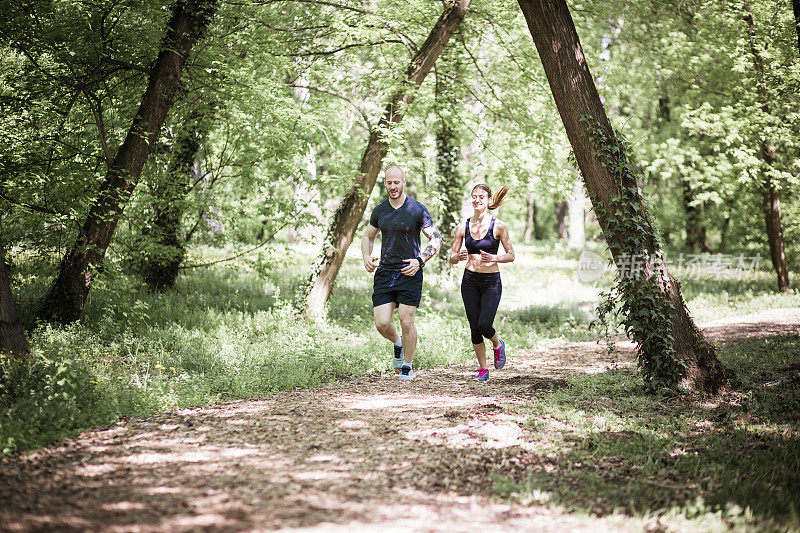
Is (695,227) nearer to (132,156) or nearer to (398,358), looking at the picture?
(398,358)

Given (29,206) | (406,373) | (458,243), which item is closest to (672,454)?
(406,373)

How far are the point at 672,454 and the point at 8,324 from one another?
641cm

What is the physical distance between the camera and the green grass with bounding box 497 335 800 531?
371 cm

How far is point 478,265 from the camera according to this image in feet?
23.7

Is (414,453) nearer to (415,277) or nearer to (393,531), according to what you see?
(393,531)

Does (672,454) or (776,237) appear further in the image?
→ (776,237)

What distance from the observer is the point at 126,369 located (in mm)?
6824

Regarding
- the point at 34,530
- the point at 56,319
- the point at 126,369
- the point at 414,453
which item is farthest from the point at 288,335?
the point at 34,530

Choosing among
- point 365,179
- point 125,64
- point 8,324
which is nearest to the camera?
point 8,324

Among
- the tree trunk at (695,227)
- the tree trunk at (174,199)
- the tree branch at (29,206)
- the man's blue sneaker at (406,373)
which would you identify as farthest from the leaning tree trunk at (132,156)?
the tree trunk at (695,227)

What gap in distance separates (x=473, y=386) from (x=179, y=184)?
21.5 ft

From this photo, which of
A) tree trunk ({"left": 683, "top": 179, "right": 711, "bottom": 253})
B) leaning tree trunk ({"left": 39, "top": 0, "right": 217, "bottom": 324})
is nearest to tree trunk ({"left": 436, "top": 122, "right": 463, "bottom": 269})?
leaning tree trunk ({"left": 39, "top": 0, "right": 217, "bottom": 324})

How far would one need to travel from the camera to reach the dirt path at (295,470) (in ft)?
10.9

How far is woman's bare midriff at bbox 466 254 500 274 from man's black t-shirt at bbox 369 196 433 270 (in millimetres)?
686
